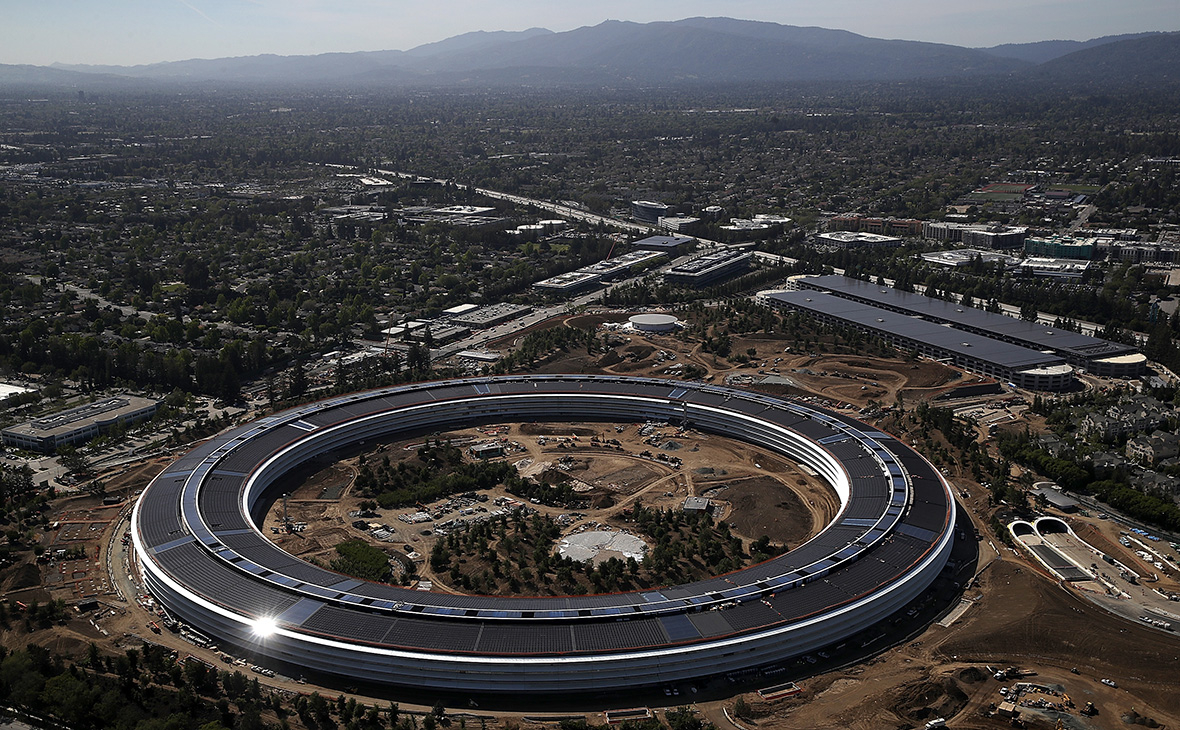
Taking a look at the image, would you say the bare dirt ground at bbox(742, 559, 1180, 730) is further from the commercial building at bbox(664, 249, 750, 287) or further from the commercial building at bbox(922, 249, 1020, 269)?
the commercial building at bbox(922, 249, 1020, 269)

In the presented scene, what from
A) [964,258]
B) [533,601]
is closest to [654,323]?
[964,258]

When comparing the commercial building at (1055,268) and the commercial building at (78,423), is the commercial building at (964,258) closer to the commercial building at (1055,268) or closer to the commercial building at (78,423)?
the commercial building at (1055,268)

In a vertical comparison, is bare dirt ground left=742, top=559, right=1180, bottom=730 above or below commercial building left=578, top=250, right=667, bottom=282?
below

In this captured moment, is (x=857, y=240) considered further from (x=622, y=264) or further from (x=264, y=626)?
(x=264, y=626)

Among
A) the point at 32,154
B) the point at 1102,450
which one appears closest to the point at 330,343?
the point at 1102,450

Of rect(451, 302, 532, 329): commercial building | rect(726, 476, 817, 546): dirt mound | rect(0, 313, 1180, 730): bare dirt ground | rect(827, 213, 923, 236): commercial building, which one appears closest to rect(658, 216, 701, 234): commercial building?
rect(827, 213, 923, 236): commercial building
